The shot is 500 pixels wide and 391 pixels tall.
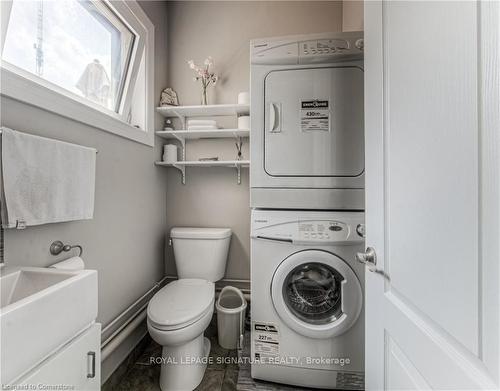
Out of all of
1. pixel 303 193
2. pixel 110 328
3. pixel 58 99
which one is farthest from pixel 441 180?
pixel 110 328

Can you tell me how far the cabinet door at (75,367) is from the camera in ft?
2.10

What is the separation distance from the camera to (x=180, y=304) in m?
1.40

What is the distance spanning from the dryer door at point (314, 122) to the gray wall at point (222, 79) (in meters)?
0.72

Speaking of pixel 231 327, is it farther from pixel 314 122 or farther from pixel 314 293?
pixel 314 122

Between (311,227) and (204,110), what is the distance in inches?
54.7

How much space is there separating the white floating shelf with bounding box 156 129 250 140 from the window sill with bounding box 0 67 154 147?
41 centimetres

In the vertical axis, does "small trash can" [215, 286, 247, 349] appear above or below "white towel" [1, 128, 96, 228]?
below

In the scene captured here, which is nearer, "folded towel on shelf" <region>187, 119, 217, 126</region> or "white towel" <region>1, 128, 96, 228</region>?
"white towel" <region>1, 128, 96, 228</region>

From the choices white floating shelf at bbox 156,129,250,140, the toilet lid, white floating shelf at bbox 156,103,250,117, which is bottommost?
the toilet lid

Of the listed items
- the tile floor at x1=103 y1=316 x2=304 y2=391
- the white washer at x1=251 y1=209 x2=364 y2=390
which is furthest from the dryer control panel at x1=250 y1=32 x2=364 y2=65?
the tile floor at x1=103 y1=316 x2=304 y2=391

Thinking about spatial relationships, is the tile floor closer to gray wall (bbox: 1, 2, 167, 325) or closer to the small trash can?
the small trash can

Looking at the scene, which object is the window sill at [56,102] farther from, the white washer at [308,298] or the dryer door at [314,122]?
the white washer at [308,298]

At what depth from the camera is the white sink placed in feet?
1.79

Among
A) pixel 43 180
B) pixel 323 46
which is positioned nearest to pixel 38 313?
pixel 43 180
